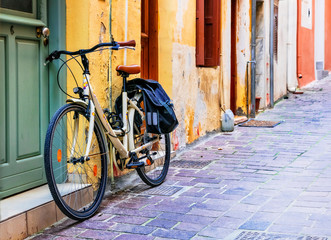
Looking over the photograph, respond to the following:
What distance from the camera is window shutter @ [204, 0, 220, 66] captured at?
899cm

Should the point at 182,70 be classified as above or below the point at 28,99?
above

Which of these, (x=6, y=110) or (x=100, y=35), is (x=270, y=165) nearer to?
(x=100, y=35)

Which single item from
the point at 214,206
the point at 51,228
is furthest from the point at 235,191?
the point at 51,228

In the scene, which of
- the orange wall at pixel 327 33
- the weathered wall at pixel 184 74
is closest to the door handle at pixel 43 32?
the weathered wall at pixel 184 74

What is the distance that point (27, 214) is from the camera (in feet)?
12.6

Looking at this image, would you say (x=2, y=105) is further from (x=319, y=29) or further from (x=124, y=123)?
(x=319, y=29)

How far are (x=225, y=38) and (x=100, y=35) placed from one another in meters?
4.91

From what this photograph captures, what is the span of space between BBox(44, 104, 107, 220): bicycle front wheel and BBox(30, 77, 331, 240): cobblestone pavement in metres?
0.16

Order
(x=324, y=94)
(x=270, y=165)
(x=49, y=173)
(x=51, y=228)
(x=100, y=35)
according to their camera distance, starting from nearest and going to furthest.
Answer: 1. (x=49, y=173)
2. (x=51, y=228)
3. (x=100, y=35)
4. (x=270, y=165)
5. (x=324, y=94)

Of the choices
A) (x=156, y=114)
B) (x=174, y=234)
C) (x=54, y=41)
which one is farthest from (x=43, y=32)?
(x=174, y=234)

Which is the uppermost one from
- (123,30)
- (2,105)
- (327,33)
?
(327,33)

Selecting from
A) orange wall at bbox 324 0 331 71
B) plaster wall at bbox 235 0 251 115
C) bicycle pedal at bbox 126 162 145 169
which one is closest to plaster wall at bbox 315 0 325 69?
orange wall at bbox 324 0 331 71

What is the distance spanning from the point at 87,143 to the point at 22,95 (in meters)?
0.67

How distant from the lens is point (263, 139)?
8.66 meters
